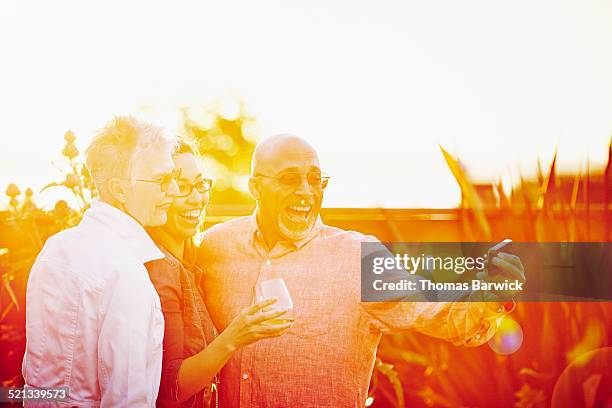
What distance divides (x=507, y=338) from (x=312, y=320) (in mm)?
764

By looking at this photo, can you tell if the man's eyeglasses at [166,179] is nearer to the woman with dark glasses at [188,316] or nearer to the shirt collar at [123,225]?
the woman with dark glasses at [188,316]

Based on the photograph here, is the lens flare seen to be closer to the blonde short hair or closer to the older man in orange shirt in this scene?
the older man in orange shirt

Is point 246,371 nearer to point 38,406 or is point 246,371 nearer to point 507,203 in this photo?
point 38,406

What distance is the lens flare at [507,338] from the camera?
85.4 inches

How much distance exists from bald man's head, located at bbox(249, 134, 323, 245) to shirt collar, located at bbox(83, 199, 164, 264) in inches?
15.4

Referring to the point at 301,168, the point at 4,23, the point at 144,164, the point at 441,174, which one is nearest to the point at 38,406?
the point at 144,164

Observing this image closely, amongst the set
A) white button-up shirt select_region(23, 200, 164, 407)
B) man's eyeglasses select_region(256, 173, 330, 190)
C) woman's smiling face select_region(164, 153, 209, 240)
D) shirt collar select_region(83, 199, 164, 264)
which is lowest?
white button-up shirt select_region(23, 200, 164, 407)

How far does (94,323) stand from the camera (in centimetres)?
164

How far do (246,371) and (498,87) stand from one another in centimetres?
127

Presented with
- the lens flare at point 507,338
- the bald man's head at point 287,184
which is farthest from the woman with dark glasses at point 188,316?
the lens flare at point 507,338

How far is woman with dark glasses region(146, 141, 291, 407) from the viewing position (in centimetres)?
160

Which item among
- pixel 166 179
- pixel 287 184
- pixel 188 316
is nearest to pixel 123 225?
pixel 166 179

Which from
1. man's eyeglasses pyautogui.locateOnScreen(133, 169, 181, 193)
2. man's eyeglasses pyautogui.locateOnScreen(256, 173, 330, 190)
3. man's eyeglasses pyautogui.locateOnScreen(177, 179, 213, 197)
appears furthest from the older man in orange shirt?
man's eyeglasses pyautogui.locateOnScreen(133, 169, 181, 193)

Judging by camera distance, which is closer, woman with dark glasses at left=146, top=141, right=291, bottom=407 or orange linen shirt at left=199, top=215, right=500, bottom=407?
woman with dark glasses at left=146, top=141, right=291, bottom=407
